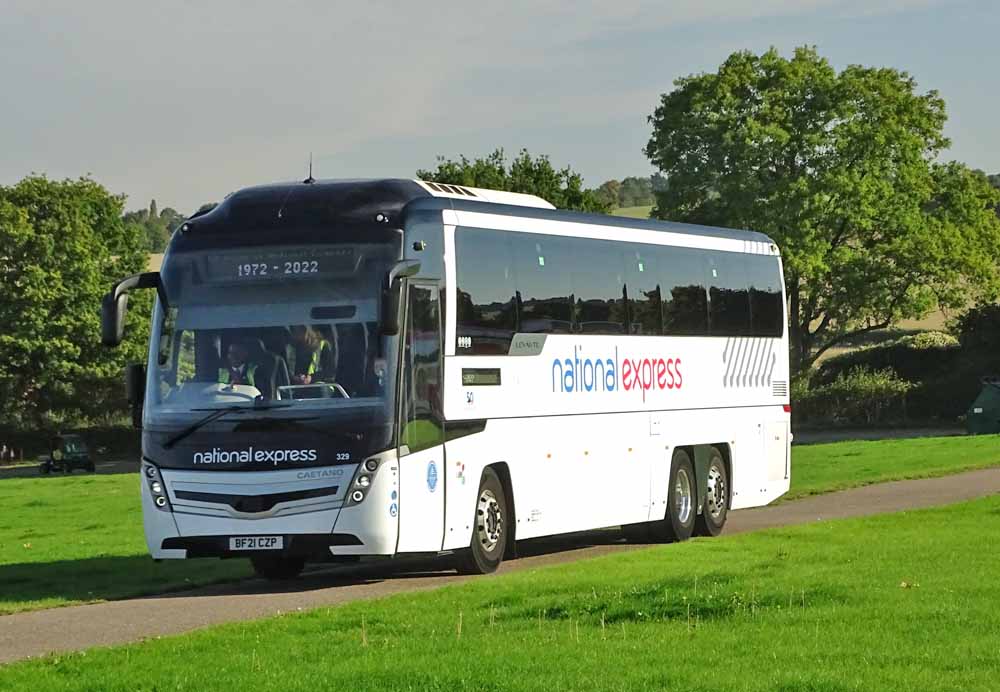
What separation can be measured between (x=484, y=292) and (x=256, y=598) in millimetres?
4116

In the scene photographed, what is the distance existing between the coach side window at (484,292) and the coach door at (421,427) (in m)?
0.58

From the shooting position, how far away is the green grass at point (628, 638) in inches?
418

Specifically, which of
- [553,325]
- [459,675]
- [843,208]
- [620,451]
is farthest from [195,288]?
[843,208]

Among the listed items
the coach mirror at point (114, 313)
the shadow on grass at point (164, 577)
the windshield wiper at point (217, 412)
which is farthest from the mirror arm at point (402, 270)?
the shadow on grass at point (164, 577)

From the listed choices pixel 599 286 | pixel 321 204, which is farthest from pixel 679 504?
pixel 321 204

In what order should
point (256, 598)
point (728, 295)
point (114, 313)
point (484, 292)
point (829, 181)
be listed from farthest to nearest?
1. point (829, 181)
2. point (728, 295)
3. point (484, 292)
4. point (114, 313)
5. point (256, 598)

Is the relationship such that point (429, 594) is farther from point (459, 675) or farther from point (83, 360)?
point (83, 360)

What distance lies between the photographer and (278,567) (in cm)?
2022

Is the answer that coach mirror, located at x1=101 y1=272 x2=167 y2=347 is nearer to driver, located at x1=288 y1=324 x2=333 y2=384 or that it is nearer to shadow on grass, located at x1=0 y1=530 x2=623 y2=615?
driver, located at x1=288 y1=324 x2=333 y2=384

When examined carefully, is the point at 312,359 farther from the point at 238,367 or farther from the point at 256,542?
the point at 256,542

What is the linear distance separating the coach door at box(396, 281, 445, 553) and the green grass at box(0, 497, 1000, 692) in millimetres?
813

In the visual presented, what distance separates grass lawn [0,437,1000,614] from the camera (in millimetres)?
19750

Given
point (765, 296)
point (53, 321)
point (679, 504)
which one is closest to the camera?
A: point (679, 504)

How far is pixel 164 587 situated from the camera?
19.4 m
